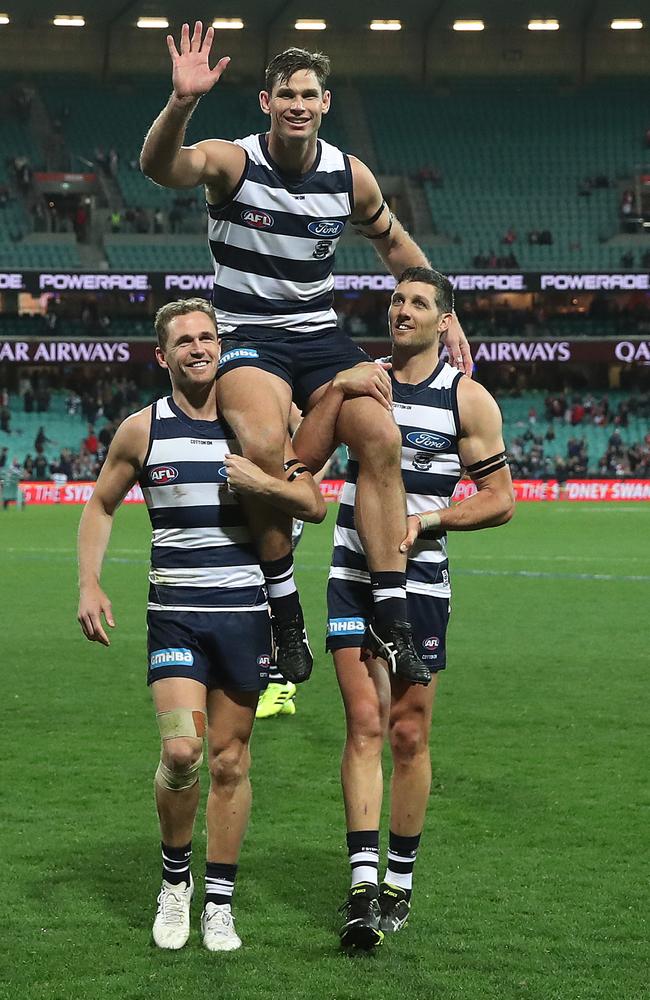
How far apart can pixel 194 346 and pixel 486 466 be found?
1.41m

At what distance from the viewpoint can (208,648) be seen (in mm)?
5254

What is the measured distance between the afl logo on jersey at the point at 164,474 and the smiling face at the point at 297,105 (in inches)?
53.6

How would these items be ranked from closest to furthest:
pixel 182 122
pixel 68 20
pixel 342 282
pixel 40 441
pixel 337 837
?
1. pixel 182 122
2. pixel 337 837
3. pixel 40 441
4. pixel 342 282
5. pixel 68 20

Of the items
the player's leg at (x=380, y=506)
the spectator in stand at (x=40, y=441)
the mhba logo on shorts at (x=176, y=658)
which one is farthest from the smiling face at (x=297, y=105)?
the spectator in stand at (x=40, y=441)

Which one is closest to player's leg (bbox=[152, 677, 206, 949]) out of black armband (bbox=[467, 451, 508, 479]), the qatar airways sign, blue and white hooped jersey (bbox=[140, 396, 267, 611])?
blue and white hooped jersey (bbox=[140, 396, 267, 611])

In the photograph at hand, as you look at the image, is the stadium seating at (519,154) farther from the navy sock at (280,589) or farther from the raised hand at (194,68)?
the raised hand at (194,68)

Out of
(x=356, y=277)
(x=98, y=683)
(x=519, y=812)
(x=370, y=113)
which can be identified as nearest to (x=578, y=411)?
(x=356, y=277)

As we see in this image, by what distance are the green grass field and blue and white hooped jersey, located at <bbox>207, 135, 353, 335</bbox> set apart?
7.95ft

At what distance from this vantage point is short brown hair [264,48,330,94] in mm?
5391

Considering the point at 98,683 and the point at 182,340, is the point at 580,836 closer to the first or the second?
the point at 182,340

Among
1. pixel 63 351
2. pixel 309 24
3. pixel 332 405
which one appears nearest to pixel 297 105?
pixel 332 405

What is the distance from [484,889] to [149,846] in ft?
5.46

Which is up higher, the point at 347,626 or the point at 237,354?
the point at 237,354

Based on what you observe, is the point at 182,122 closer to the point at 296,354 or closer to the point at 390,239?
the point at 296,354
